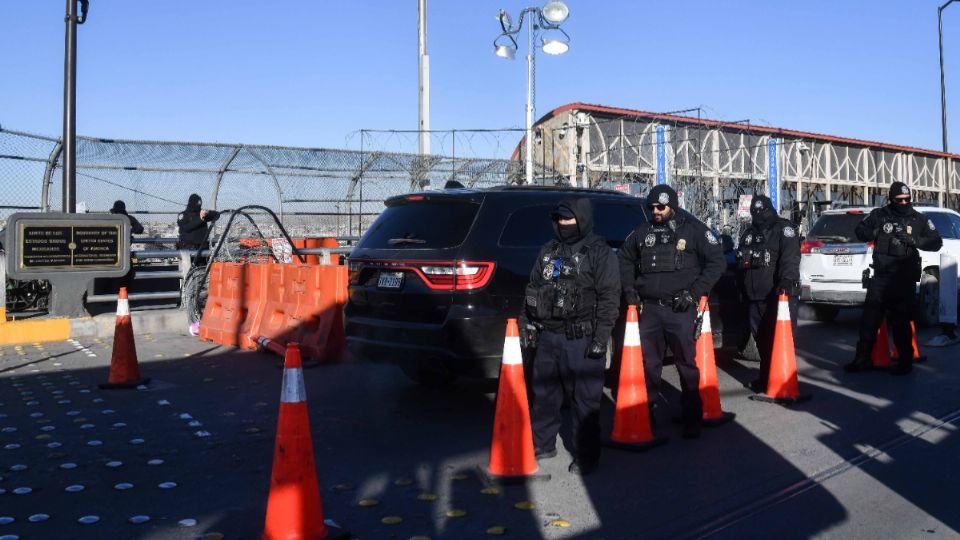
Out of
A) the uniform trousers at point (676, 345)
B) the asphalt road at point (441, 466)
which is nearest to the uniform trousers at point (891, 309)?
the asphalt road at point (441, 466)

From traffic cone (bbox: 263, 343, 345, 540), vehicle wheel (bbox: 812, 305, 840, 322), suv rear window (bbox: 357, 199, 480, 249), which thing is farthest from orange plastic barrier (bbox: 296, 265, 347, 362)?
vehicle wheel (bbox: 812, 305, 840, 322)

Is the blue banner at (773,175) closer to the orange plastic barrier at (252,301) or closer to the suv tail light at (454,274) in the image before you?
the orange plastic barrier at (252,301)

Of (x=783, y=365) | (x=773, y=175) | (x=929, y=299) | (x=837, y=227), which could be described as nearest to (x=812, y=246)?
(x=837, y=227)

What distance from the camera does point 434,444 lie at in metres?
5.87

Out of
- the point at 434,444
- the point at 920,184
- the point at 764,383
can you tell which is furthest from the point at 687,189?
the point at 920,184

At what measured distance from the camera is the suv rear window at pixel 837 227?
11812 mm

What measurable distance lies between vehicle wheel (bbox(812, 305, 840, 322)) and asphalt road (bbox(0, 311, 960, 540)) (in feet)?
15.4

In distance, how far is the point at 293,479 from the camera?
3.84 m

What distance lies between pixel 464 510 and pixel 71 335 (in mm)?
8538

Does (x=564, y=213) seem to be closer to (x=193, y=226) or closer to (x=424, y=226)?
(x=424, y=226)

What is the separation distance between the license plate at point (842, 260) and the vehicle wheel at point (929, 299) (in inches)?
38.9

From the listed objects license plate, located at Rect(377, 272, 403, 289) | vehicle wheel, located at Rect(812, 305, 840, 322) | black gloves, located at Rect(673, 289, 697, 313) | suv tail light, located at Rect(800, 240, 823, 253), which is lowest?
vehicle wheel, located at Rect(812, 305, 840, 322)

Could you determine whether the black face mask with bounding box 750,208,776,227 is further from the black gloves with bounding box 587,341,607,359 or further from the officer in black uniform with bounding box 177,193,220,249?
the officer in black uniform with bounding box 177,193,220,249

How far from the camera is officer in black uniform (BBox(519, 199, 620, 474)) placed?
508 cm
